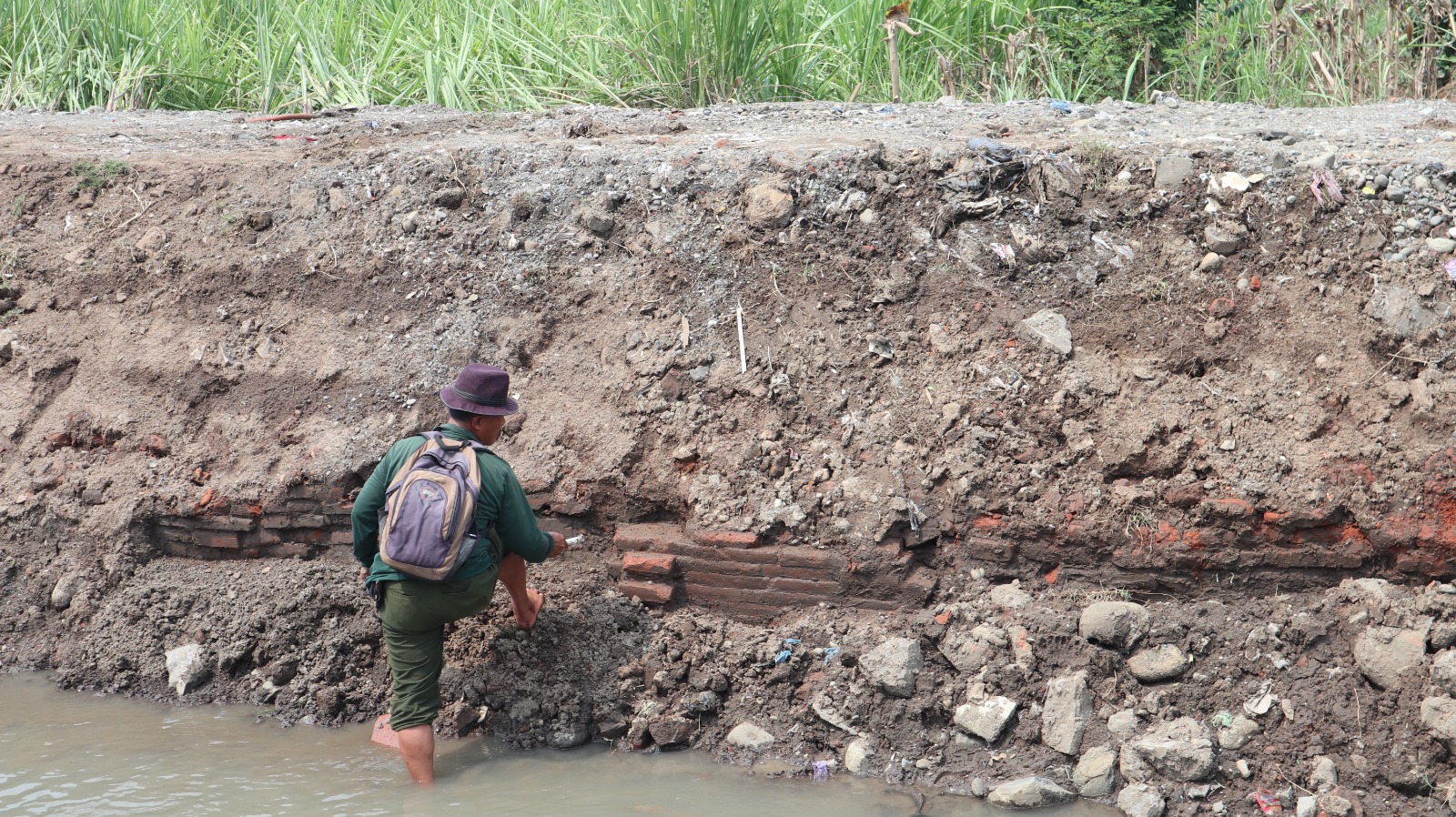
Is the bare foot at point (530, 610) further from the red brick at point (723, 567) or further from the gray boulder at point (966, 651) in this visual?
the gray boulder at point (966, 651)

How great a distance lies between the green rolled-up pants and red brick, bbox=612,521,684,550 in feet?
2.11

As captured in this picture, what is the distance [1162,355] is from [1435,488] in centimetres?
101

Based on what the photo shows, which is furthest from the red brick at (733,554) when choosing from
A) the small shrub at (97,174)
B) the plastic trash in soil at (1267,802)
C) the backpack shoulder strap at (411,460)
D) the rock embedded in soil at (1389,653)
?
the small shrub at (97,174)

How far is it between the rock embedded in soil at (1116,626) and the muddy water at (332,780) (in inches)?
22.3

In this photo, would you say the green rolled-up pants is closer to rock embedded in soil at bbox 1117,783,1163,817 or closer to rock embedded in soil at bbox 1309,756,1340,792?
→ rock embedded in soil at bbox 1117,783,1163,817

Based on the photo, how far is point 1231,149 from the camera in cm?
463

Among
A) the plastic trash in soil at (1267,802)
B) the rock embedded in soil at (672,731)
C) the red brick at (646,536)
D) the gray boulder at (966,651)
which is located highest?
the red brick at (646,536)

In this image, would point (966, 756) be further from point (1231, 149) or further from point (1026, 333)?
point (1231, 149)

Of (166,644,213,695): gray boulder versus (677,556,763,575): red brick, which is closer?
(677,556,763,575): red brick

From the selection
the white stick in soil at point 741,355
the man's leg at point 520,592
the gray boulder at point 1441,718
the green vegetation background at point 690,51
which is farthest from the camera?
the green vegetation background at point 690,51

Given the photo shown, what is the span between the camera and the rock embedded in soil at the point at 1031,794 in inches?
132

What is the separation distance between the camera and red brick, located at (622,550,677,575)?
13.4 ft

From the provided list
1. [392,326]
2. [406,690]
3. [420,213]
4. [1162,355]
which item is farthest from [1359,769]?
[420,213]

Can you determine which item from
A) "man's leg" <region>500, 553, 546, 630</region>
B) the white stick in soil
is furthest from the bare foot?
the white stick in soil
